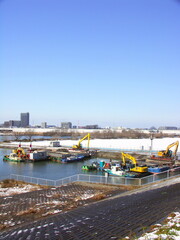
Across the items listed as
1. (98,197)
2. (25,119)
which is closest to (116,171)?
(98,197)

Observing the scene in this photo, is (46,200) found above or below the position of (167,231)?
below

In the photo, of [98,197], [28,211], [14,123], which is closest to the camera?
[28,211]

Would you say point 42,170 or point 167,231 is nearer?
point 167,231

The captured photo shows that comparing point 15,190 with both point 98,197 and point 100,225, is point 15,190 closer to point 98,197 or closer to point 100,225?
point 98,197

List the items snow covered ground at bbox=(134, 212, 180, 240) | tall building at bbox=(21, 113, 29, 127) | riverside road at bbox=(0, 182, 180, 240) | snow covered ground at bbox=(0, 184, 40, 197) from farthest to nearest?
tall building at bbox=(21, 113, 29, 127) → snow covered ground at bbox=(0, 184, 40, 197) → riverside road at bbox=(0, 182, 180, 240) → snow covered ground at bbox=(134, 212, 180, 240)

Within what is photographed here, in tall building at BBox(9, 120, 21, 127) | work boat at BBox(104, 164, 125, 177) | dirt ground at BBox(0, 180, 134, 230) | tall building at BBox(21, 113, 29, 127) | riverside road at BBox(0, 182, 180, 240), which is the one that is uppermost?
tall building at BBox(21, 113, 29, 127)

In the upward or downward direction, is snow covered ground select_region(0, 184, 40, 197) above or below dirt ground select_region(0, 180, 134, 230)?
below

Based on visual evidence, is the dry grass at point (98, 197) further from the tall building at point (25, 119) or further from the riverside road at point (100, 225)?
the tall building at point (25, 119)

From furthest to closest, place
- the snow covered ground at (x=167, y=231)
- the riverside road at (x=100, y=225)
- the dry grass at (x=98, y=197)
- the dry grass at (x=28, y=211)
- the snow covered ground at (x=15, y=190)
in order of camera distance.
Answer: the snow covered ground at (x=15, y=190)
the dry grass at (x=98, y=197)
the dry grass at (x=28, y=211)
the riverside road at (x=100, y=225)
the snow covered ground at (x=167, y=231)

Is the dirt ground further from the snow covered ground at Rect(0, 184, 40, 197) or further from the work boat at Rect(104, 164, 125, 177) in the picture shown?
the work boat at Rect(104, 164, 125, 177)

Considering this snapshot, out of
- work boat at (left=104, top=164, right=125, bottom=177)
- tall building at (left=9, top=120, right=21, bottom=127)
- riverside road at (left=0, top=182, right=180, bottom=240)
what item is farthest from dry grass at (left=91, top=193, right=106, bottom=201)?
tall building at (left=9, top=120, right=21, bottom=127)

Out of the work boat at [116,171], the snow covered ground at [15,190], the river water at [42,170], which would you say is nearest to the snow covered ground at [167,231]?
the snow covered ground at [15,190]

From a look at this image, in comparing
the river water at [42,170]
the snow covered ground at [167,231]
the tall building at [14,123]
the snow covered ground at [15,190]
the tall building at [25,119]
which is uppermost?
the tall building at [25,119]

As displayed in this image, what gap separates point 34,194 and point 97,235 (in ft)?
20.4
